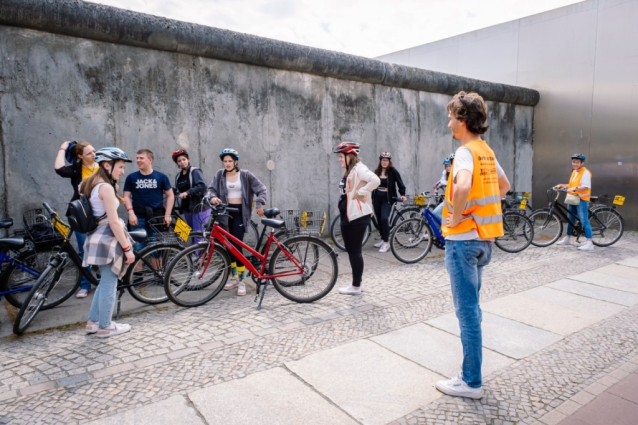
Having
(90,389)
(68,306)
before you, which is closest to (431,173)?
(68,306)

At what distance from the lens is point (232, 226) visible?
5.52m

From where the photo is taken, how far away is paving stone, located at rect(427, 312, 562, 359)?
12.3ft

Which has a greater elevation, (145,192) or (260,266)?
(145,192)

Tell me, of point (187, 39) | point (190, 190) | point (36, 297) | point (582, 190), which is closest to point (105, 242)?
point (36, 297)

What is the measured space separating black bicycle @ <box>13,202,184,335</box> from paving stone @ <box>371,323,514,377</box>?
2.54 metres

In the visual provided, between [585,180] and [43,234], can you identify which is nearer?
[43,234]

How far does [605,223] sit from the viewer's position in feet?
28.1

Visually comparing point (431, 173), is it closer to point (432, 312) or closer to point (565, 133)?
point (565, 133)

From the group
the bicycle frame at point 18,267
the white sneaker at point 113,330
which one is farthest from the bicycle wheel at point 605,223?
the bicycle frame at point 18,267

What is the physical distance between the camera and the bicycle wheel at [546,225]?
840cm

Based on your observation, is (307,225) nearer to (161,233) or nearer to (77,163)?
(161,233)

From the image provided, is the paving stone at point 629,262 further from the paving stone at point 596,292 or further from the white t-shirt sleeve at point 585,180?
the paving stone at point 596,292

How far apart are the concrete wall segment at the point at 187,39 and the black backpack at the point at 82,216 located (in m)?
3.07

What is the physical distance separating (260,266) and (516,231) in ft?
17.2
